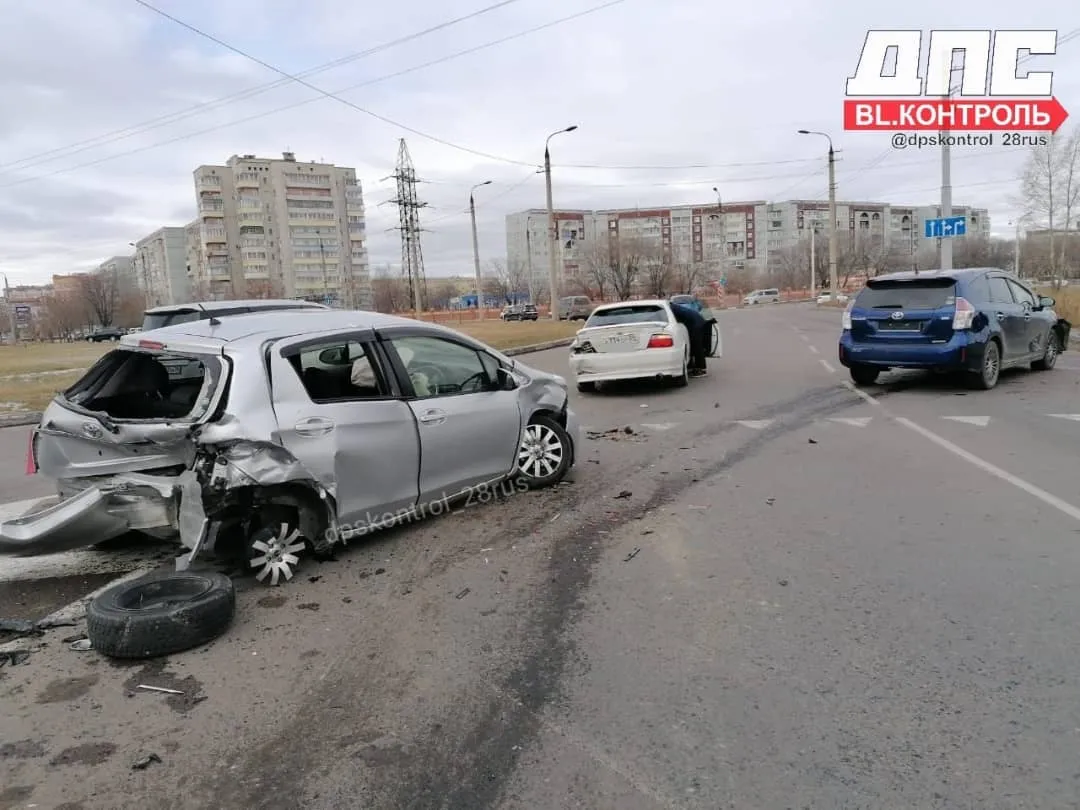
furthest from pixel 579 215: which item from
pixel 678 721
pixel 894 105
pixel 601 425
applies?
pixel 678 721

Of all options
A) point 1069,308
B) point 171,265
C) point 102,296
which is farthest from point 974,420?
point 171,265

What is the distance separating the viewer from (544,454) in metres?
6.65

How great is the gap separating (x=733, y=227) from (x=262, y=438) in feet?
422

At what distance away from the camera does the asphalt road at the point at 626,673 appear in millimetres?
2656

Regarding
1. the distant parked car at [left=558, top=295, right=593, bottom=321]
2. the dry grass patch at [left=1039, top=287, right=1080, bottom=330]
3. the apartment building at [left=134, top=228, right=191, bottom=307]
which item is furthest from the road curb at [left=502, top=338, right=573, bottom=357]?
the apartment building at [left=134, top=228, right=191, bottom=307]

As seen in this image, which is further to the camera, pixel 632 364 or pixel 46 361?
pixel 46 361

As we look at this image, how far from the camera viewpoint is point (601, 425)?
1006 cm

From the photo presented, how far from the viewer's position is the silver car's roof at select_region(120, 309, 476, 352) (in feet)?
15.7

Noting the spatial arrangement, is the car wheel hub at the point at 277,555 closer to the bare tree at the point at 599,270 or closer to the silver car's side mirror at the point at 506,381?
the silver car's side mirror at the point at 506,381

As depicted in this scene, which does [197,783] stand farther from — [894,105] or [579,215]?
[579,215]

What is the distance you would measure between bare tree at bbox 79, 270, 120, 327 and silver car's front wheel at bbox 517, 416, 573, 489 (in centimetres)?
10716

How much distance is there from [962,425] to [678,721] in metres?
7.47

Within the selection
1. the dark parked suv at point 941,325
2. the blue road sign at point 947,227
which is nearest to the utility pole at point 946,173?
the blue road sign at point 947,227

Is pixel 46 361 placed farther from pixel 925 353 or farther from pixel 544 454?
pixel 925 353
